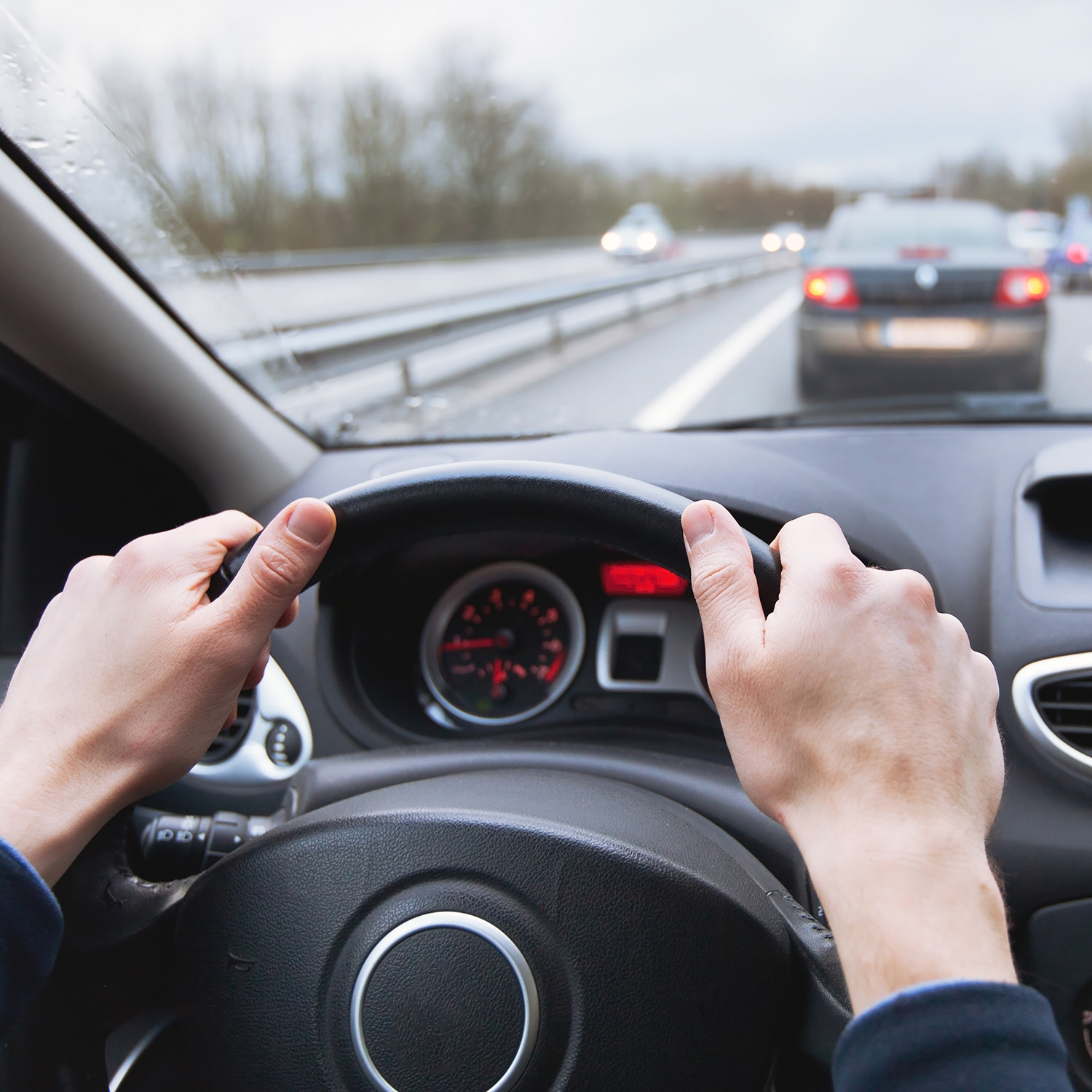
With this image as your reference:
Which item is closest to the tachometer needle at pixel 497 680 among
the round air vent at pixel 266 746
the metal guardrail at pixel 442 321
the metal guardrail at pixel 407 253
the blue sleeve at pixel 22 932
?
the round air vent at pixel 266 746

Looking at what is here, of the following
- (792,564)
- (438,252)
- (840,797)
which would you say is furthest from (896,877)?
(438,252)

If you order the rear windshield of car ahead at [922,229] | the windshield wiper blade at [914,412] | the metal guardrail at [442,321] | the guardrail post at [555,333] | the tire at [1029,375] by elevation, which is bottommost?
the tire at [1029,375]

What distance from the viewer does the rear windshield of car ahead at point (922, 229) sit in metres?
4.05

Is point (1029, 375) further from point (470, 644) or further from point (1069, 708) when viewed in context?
point (470, 644)

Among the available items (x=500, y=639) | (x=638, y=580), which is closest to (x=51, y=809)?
(x=500, y=639)

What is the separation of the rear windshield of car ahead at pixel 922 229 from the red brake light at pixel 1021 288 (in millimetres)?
195

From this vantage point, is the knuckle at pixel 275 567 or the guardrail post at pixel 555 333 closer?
the knuckle at pixel 275 567

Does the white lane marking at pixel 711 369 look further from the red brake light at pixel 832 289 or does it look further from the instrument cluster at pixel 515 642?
the instrument cluster at pixel 515 642

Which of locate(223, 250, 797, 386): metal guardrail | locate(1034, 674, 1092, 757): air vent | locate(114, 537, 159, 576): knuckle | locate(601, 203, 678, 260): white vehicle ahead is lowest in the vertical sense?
locate(1034, 674, 1092, 757): air vent

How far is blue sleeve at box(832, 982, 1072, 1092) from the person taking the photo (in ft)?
2.62

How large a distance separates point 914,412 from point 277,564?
1.95m

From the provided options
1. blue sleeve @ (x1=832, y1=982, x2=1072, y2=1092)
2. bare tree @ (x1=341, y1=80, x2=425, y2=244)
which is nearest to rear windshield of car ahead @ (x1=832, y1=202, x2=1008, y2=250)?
bare tree @ (x1=341, y1=80, x2=425, y2=244)

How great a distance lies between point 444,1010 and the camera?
1.22 meters

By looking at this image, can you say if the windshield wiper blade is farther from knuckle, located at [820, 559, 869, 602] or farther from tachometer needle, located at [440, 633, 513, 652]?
knuckle, located at [820, 559, 869, 602]
